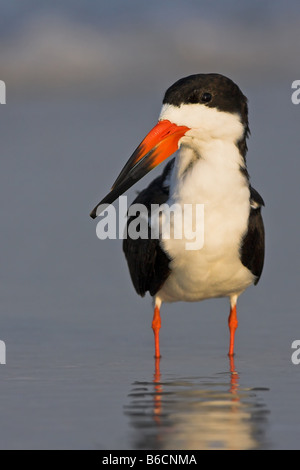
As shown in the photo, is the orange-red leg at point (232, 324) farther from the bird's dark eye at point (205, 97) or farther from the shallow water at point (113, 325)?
the bird's dark eye at point (205, 97)

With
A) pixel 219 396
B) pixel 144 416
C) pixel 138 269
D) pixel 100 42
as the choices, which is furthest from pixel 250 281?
pixel 100 42

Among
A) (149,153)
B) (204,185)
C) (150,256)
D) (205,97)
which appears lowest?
(150,256)

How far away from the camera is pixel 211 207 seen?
26.3ft

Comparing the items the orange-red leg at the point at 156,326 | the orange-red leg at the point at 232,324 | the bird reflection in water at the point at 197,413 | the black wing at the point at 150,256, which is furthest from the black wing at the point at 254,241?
the bird reflection in water at the point at 197,413

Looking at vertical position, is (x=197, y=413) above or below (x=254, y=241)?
below

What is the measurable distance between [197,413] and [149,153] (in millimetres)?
2227

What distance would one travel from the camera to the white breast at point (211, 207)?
26.2ft

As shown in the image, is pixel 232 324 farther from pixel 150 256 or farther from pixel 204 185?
pixel 204 185

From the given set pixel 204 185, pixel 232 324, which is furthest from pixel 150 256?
pixel 232 324

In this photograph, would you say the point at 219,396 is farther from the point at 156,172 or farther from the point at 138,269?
the point at 156,172

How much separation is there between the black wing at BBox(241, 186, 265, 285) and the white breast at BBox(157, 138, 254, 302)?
0.23 feet

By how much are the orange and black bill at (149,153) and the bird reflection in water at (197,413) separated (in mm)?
1277

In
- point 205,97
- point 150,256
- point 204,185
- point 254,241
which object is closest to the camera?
point 205,97
